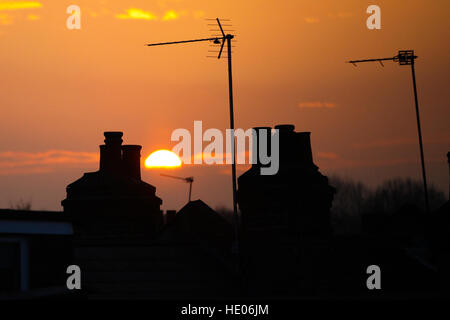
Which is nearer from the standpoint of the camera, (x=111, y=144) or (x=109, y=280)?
(x=109, y=280)

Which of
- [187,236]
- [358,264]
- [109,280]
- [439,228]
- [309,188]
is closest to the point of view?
[109,280]

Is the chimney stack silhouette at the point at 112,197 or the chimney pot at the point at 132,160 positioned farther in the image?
the chimney pot at the point at 132,160

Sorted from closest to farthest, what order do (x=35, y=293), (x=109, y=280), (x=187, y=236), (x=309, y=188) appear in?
(x=35, y=293) → (x=109, y=280) → (x=309, y=188) → (x=187, y=236)

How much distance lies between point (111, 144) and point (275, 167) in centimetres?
1220

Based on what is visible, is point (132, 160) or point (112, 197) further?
point (132, 160)

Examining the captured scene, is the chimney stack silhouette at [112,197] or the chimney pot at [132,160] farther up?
the chimney pot at [132,160]

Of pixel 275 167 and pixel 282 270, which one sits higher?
pixel 275 167

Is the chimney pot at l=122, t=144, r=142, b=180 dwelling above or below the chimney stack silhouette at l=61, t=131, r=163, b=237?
above

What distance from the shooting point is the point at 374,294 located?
36875mm

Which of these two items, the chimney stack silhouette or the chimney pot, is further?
the chimney pot

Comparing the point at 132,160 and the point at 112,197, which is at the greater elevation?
the point at 132,160
